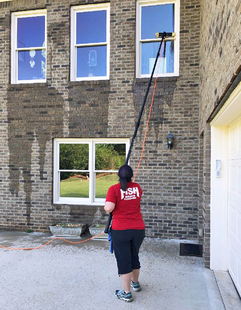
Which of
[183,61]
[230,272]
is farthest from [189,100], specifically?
[230,272]

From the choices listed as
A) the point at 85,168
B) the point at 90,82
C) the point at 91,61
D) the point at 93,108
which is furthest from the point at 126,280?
the point at 91,61

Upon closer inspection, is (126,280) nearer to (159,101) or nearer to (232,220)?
(232,220)

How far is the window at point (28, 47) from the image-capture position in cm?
668

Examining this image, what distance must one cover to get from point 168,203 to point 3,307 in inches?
149

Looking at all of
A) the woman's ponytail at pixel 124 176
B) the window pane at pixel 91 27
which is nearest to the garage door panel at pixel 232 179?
the woman's ponytail at pixel 124 176

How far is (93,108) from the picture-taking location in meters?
6.20

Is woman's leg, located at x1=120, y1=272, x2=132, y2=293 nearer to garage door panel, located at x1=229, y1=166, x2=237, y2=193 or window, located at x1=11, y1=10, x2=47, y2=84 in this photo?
garage door panel, located at x1=229, y1=166, x2=237, y2=193

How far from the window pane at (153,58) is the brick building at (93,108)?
23mm

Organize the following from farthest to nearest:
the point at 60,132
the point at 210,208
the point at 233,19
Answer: the point at 60,132
the point at 210,208
the point at 233,19

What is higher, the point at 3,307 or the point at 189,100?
the point at 189,100

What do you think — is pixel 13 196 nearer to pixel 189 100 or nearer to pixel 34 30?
pixel 34 30

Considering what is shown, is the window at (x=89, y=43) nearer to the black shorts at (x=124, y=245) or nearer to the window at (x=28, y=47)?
the window at (x=28, y=47)

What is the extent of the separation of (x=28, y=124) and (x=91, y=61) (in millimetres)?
2222

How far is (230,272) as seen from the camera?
3.87 m
